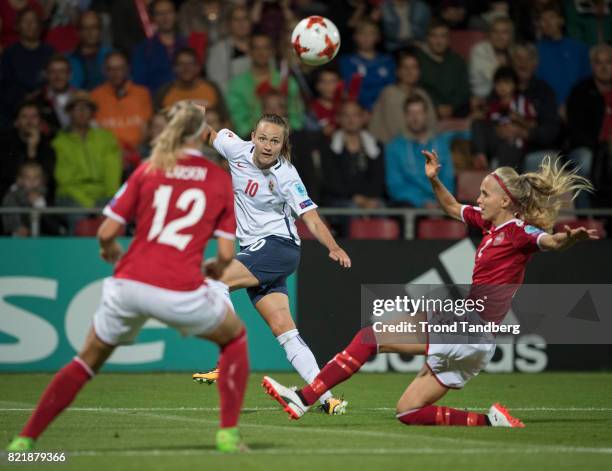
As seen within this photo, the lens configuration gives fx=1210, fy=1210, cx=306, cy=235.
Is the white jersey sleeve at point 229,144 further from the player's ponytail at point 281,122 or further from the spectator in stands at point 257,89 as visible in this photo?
the spectator in stands at point 257,89

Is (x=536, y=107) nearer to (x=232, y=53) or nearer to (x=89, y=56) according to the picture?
(x=232, y=53)

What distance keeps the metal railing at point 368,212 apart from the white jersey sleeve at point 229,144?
146 inches

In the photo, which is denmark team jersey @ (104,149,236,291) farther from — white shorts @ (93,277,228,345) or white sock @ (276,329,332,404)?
Answer: white sock @ (276,329,332,404)

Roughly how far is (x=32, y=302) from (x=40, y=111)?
9.41ft

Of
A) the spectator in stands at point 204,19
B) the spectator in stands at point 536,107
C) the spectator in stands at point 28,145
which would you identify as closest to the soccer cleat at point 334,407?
the spectator in stands at point 28,145

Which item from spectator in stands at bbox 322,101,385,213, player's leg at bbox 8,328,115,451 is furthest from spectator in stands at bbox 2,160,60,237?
player's leg at bbox 8,328,115,451

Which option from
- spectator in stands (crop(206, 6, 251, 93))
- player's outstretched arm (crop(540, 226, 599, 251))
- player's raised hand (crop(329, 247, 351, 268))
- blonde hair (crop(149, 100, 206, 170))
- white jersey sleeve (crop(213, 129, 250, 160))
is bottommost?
player's raised hand (crop(329, 247, 351, 268))

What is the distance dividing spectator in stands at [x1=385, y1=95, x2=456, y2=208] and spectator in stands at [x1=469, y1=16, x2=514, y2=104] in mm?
1944

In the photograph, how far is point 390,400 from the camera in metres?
11.2

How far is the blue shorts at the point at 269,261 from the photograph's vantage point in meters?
10.2

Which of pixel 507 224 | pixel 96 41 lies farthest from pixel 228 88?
pixel 507 224

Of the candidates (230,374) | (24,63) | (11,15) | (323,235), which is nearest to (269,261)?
(323,235)

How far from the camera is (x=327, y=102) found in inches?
632

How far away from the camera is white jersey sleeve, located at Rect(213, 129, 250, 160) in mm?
10398
